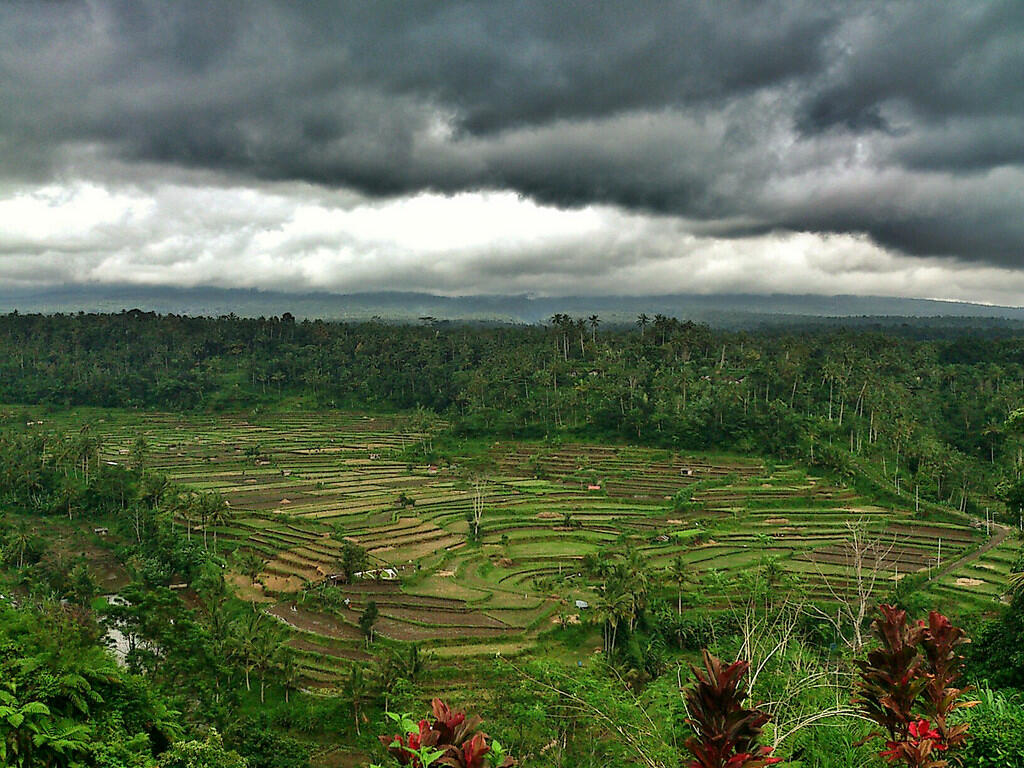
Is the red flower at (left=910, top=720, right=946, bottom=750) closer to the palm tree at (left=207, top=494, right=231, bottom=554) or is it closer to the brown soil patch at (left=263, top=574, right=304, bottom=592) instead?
the brown soil patch at (left=263, top=574, right=304, bottom=592)

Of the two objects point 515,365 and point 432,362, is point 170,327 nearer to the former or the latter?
point 432,362

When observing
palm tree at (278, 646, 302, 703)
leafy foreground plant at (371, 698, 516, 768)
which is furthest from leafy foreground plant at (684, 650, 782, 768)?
palm tree at (278, 646, 302, 703)

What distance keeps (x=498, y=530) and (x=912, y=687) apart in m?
39.3

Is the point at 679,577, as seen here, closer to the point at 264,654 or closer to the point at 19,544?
the point at 264,654

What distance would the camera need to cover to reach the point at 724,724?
11.7 feet

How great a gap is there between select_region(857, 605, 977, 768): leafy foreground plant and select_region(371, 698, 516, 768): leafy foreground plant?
3.14 metres

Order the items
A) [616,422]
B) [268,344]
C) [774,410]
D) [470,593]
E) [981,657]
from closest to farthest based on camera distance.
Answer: [981,657] → [470,593] → [774,410] → [616,422] → [268,344]

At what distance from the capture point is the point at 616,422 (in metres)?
68.5

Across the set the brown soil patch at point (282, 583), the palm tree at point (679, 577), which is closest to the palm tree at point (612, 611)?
the palm tree at point (679, 577)

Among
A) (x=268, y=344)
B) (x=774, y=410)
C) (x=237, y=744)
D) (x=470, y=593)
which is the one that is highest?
(x=268, y=344)

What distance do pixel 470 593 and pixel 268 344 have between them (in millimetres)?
91819

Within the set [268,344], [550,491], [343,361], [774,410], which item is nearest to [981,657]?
[550,491]

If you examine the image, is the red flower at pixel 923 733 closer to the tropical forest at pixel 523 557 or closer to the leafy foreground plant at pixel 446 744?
the tropical forest at pixel 523 557

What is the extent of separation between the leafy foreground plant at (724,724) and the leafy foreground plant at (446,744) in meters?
1.19
